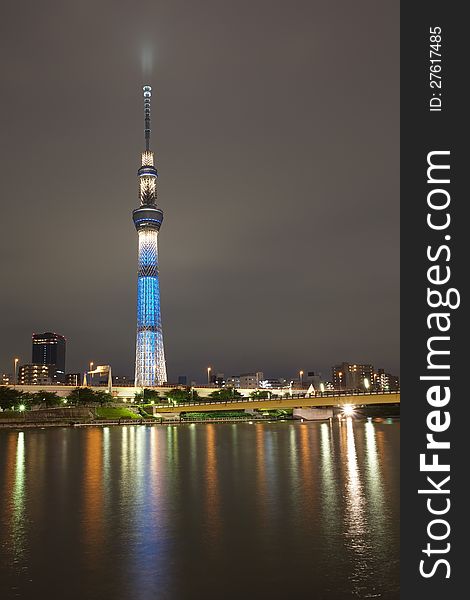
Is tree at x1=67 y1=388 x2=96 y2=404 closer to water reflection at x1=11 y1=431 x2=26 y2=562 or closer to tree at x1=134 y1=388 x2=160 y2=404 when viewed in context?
tree at x1=134 y1=388 x2=160 y2=404

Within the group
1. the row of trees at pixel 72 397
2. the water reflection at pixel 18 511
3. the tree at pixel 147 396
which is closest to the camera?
the water reflection at pixel 18 511

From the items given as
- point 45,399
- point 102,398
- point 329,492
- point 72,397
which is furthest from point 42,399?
point 329,492

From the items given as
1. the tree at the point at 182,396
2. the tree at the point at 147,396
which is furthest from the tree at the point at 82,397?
the tree at the point at 182,396

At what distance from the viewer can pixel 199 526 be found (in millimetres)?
26188

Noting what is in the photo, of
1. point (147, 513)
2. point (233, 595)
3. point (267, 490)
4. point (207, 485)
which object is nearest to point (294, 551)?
point (233, 595)

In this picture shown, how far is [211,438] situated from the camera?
69125 millimetres

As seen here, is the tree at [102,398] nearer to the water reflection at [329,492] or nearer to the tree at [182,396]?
the tree at [182,396]

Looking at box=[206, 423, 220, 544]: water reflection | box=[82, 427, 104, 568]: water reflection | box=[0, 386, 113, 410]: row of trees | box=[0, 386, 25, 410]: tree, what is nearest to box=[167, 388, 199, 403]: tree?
box=[0, 386, 113, 410]: row of trees

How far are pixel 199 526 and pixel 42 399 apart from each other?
97743mm

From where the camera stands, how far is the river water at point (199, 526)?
61.2ft

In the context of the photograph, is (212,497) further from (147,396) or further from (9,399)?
(147,396)

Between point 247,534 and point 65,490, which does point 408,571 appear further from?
point 65,490

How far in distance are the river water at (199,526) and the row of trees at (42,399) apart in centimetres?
5395

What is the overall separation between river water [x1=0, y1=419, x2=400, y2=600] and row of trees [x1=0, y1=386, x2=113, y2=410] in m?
53.9
